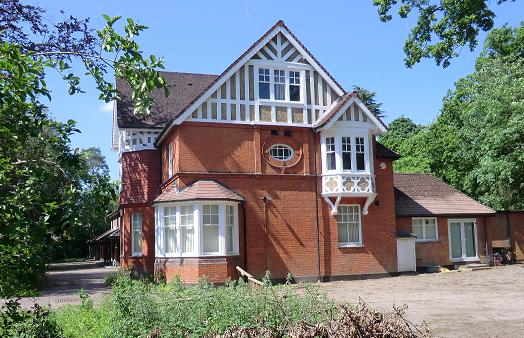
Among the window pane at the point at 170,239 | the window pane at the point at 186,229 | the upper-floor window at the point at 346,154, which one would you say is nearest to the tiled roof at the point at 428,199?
the upper-floor window at the point at 346,154

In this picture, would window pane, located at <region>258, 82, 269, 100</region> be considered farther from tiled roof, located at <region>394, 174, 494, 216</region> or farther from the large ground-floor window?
tiled roof, located at <region>394, 174, 494, 216</region>

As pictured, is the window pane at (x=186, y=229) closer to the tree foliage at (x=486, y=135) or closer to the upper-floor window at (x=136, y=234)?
the upper-floor window at (x=136, y=234)

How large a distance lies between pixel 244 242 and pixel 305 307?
1412 cm

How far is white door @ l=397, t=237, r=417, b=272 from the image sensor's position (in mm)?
25078

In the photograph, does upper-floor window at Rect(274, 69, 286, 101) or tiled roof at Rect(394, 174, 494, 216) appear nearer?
upper-floor window at Rect(274, 69, 286, 101)

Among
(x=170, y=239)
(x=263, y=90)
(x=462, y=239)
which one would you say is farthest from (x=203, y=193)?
(x=462, y=239)

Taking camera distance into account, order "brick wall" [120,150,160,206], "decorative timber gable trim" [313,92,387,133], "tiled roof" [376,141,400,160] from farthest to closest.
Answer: "brick wall" [120,150,160,206] → "tiled roof" [376,141,400,160] → "decorative timber gable trim" [313,92,387,133]

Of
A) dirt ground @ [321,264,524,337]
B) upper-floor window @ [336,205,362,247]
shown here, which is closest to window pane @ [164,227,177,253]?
dirt ground @ [321,264,524,337]

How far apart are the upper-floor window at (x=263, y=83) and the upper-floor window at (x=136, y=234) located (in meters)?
8.67

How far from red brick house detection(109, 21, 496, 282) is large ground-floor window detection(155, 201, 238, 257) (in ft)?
0.14

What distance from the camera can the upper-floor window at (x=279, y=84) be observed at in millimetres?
23078

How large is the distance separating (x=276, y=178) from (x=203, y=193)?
3650 mm

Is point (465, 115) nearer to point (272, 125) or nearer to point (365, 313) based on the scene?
point (272, 125)

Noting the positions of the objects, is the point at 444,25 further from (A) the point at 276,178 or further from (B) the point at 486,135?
(B) the point at 486,135
